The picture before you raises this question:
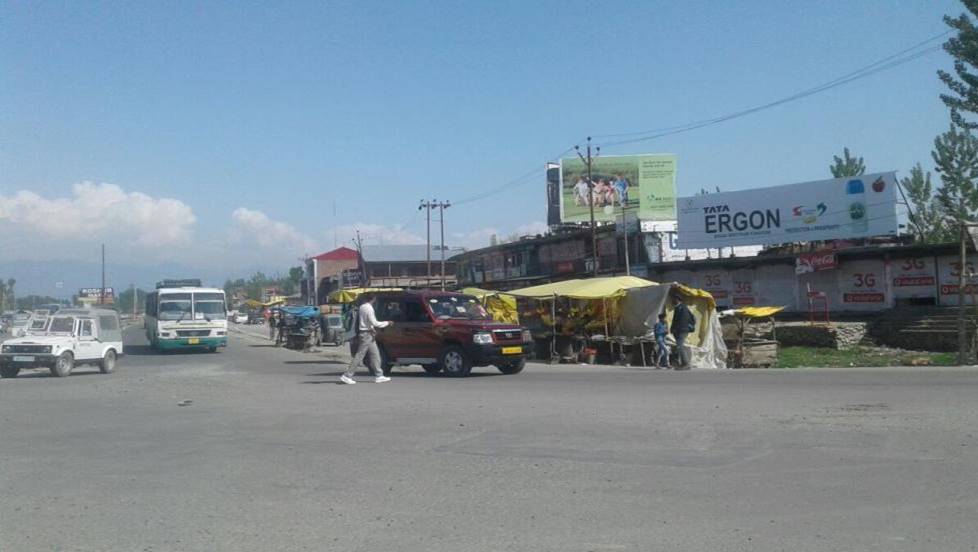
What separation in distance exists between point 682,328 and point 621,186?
3610 centimetres

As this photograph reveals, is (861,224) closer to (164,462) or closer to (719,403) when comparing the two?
(719,403)

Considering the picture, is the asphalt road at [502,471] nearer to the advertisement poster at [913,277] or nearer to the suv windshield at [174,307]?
the suv windshield at [174,307]

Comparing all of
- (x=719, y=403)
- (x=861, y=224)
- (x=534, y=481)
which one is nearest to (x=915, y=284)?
(x=861, y=224)

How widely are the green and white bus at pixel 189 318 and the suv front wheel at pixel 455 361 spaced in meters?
16.8

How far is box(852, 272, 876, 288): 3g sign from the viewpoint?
119ft

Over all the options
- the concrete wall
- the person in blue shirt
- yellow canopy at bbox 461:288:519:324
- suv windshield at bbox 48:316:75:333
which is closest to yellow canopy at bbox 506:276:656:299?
yellow canopy at bbox 461:288:519:324

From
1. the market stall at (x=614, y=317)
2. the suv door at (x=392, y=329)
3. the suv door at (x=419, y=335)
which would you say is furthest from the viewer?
the market stall at (x=614, y=317)

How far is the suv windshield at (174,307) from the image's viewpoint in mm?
33406

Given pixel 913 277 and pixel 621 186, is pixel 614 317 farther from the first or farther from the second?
pixel 621 186

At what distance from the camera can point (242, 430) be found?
11.2 m

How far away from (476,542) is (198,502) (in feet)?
8.82

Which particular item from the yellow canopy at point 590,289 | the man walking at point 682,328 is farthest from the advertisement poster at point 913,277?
the man walking at point 682,328

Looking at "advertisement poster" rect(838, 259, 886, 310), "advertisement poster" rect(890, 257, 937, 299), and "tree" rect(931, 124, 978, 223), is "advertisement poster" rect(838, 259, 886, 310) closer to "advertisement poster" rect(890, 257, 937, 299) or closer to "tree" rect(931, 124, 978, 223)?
"advertisement poster" rect(890, 257, 937, 299)

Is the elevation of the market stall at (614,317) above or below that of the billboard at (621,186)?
below
